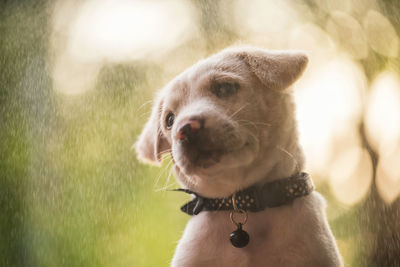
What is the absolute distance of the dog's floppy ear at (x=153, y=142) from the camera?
152cm

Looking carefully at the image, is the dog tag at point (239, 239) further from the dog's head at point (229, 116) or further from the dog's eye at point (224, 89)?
the dog's eye at point (224, 89)

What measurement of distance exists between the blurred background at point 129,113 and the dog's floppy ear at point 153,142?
743mm

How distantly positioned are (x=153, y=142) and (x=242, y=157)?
1.49 ft

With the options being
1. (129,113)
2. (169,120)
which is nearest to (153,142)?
(169,120)

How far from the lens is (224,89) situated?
1.31 meters

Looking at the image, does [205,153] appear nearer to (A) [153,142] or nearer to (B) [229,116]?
(B) [229,116]

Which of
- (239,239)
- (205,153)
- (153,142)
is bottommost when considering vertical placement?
(239,239)

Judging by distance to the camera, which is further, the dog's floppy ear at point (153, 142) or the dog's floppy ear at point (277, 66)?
the dog's floppy ear at point (153, 142)

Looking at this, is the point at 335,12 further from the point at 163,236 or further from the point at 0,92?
the point at 0,92

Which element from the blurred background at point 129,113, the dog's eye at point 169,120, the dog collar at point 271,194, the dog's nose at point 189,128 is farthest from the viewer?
the blurred background at point 129,113

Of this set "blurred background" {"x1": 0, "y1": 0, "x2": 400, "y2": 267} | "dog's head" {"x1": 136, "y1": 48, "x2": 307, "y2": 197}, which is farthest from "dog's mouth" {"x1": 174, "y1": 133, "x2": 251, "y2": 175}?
"blurred background" {"x1": 0, "y1": 0, "x2": 400, "y2": 267}

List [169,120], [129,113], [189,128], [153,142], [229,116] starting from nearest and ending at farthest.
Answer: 1. [189,128]
2. [229,116]
3. [169,120]
4. [153,142]
5. [129,113]

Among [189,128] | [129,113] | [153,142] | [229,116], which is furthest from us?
[129,113]

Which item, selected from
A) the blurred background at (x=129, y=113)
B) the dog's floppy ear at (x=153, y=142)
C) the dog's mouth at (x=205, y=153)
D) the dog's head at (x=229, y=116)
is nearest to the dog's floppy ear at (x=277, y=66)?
the dog's head at (x=229, y=116)
